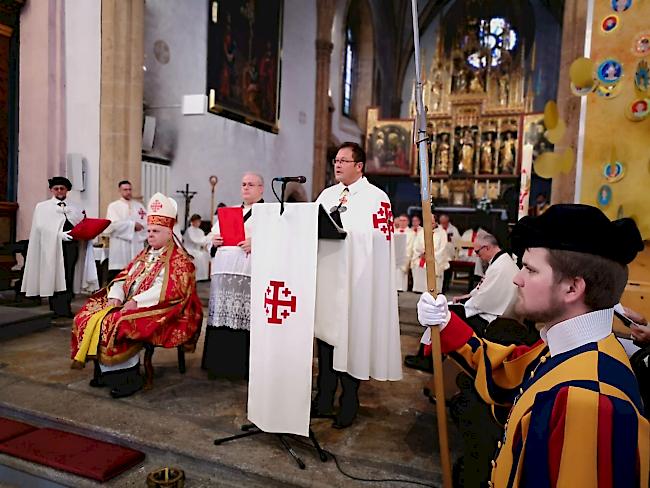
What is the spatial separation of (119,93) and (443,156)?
12.5 metres

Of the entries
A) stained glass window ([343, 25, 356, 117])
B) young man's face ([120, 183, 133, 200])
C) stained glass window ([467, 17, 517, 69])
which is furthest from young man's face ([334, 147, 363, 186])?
stained glass window ([467, 17, 517, 69])

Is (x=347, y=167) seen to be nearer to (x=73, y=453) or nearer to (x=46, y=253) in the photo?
(x=73, y=453)

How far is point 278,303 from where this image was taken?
9.04 feet

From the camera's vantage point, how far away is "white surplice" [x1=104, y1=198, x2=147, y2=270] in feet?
23.2

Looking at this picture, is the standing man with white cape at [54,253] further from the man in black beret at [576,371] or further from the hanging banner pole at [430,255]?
the man in black beret at [576,371]

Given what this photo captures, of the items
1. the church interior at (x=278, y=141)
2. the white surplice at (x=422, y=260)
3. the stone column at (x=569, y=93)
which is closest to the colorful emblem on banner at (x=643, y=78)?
the church interior at (x=278, y=141)

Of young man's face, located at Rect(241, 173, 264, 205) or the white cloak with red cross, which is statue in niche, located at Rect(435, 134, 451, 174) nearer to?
young man's face, located at Rect(241, 173, 264, 205)

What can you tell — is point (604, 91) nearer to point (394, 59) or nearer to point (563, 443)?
point (563, 443)

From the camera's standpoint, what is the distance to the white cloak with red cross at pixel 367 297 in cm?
306

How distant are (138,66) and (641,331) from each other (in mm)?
7999

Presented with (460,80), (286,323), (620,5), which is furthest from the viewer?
(460,80)

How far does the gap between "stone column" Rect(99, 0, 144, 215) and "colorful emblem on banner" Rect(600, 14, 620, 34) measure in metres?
6.41

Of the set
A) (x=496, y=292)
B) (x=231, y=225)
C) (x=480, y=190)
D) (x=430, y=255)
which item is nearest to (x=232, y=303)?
(x=231, y=225)

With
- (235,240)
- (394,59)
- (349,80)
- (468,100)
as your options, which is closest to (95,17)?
(235,240)
